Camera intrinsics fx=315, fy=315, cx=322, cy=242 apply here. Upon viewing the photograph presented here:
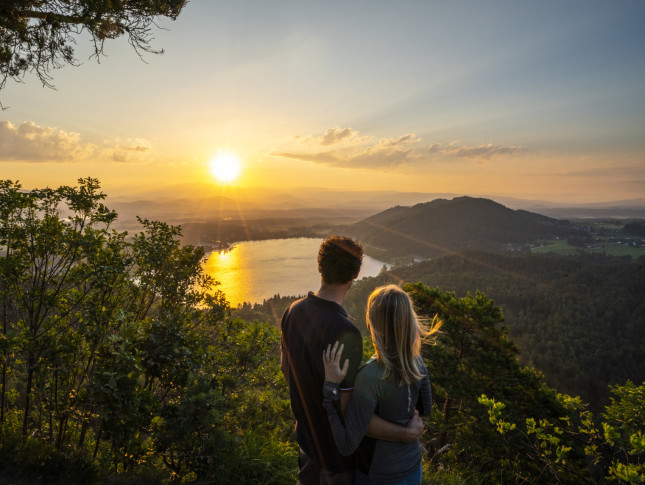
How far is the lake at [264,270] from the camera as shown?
71.4 metres

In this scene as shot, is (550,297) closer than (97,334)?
No

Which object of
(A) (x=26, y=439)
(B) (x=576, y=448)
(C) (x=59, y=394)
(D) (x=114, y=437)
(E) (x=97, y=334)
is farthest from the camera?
(B) (x=576, y=448)

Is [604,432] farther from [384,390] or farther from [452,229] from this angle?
[452,229]

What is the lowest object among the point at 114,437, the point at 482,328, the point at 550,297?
the point at 550,297

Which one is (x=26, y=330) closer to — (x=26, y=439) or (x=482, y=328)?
(x=26, y=439)

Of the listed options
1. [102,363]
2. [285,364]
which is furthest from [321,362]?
[102,363]

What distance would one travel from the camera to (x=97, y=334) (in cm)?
345

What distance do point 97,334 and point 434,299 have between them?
8.65 m

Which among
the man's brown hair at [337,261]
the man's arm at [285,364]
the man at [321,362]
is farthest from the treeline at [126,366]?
the man's brown hair at [337,261]

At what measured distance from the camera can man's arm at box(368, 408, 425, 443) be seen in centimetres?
184

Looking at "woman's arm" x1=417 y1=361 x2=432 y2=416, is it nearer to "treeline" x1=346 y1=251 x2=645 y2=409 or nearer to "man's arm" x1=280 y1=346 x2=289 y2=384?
"man's arm" x1=280 y1=346 x2=289 y2=384

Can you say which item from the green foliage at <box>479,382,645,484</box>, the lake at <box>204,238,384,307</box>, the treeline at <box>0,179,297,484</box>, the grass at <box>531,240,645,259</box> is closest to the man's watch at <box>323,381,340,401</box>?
the treeline at <box>0,179,297,484</box>

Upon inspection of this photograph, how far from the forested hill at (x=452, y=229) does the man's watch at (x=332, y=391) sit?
142 metres

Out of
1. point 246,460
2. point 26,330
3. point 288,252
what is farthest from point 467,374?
point 288,252
